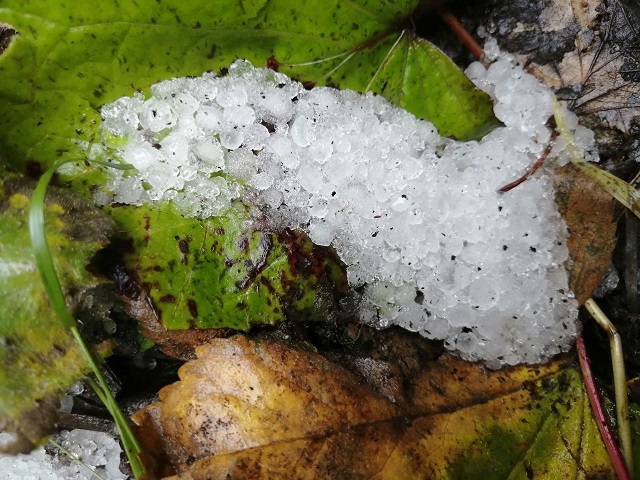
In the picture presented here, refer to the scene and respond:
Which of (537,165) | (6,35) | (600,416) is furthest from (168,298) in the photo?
(600,416)

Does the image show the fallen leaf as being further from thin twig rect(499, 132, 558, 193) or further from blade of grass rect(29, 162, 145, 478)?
thin twig rect(499, 132, 558, 193)

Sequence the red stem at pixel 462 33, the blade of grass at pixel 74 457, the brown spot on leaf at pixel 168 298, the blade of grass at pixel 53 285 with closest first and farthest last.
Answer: the blade of grass at pixel 53 285 → the brown spot on leaf at pixel 168 298 → the blade of grass at pixel 74 457 → the red stem at pixel 462 33

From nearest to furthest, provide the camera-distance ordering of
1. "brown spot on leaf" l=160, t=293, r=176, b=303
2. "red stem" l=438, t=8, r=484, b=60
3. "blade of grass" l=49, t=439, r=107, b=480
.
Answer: "brown spot on leaf" l=160, t=293, r=176, b=303 < "blade of grass" l=49, t=439, r=107, b=480 < "red stem" l=438, t=8, r=484, b=60

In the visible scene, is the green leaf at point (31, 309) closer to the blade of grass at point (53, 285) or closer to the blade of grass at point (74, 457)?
the blade of grass at point (53, 285)


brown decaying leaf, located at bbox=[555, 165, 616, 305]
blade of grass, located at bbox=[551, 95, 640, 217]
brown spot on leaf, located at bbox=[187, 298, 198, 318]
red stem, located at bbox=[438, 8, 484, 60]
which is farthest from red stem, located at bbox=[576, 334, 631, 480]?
brown spot on leaf, located at bbox=[187, 298, 198, 318]

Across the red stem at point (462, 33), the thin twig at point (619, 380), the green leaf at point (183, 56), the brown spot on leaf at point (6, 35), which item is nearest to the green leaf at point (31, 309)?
the green leaf at point (183, 56)

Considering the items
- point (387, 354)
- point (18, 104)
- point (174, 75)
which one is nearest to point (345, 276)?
point (387, 354)

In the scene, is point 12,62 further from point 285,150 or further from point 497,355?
point 497,355
